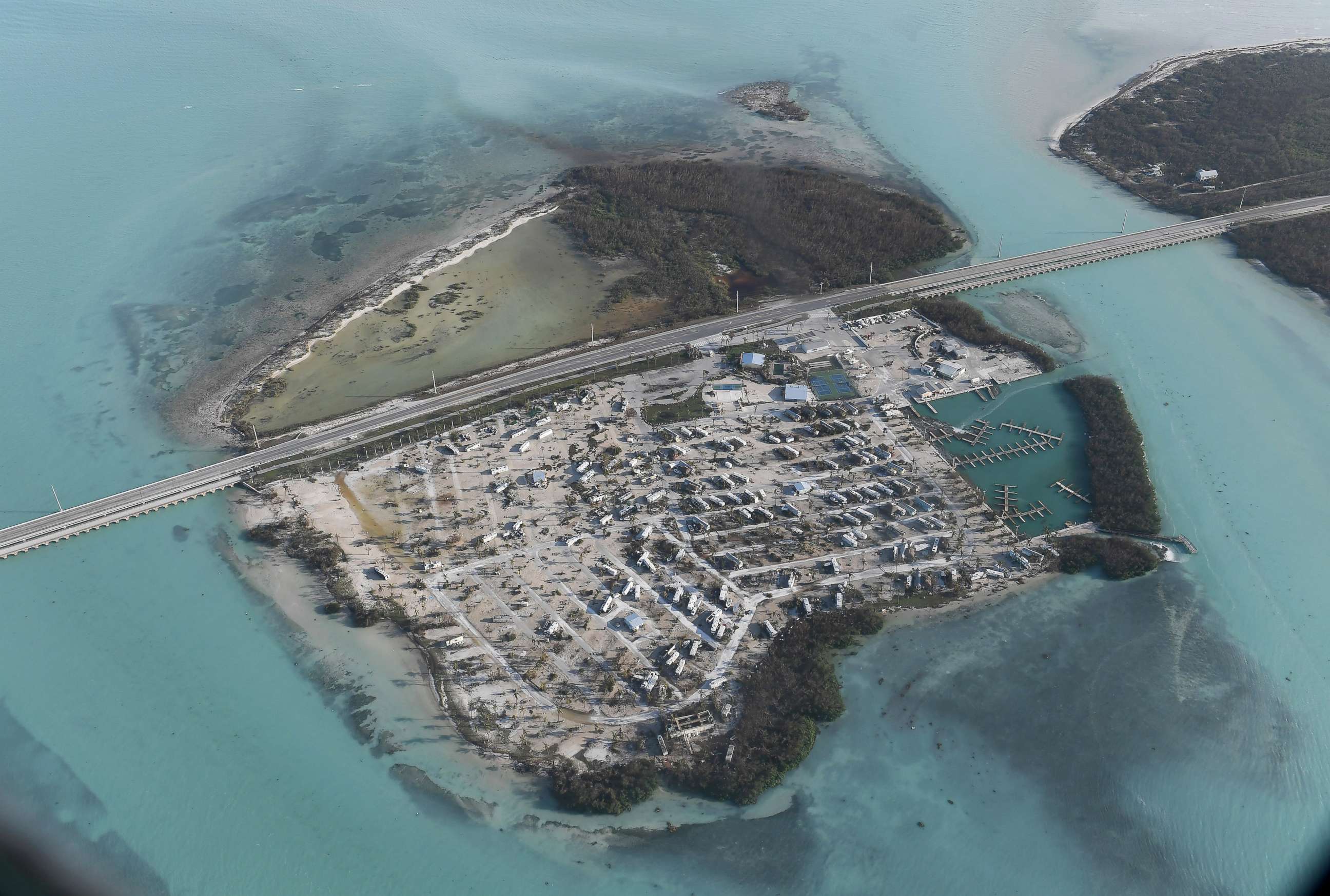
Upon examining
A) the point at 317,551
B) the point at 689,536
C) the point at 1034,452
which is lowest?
the point at 317,551

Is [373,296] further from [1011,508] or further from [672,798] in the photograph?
[1011,508]

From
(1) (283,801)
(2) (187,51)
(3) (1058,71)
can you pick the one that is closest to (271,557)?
(1) (283,801)

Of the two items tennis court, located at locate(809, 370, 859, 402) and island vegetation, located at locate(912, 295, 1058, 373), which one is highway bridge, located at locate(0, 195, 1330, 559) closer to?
island vegetation, located at locate(912, 295, 1058, 373)

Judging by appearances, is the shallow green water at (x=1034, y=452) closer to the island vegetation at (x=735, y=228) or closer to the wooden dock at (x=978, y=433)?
the wooden dock at (x=978, y=433)

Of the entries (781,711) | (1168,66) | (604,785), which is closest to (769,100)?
(1168,66)

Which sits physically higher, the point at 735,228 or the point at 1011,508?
the point at 735,228

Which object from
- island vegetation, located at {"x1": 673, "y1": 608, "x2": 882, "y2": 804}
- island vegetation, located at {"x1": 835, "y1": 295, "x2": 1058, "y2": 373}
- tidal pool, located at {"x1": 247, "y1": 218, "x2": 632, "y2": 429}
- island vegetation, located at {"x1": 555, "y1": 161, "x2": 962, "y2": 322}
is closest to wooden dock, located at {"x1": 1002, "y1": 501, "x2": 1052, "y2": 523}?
island vegetation, located at {"x1": 673, "y1": 608, "x2": 882, "y2": 804}
